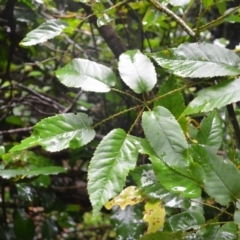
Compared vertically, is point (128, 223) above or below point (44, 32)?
below

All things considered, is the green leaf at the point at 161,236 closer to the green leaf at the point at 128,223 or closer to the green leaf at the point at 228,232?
the green leaf at the point at 228,232

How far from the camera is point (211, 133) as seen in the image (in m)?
0.72

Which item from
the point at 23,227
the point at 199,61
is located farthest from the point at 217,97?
the point at 23,227

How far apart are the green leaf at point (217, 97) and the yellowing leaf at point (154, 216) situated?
225 mm

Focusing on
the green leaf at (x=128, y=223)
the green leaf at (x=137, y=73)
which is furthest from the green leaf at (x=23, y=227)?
the green leaf at (x=137, y=73)

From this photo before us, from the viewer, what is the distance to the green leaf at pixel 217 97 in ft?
1.82

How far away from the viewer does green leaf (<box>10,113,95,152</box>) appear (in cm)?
59

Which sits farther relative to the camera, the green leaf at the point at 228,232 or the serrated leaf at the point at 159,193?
the serrated leaf at the point at 159,193

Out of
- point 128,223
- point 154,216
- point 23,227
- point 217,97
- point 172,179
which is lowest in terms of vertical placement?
point 23,227

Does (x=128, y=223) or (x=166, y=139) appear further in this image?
(x=128, y=223)

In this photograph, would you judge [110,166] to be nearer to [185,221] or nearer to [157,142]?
[157,142]

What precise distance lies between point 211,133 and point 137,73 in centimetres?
20

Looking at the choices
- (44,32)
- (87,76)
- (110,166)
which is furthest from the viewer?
(44,32)

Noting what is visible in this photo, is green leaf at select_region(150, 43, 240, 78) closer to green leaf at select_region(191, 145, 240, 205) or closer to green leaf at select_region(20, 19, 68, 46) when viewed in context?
green leaf at select_region(191, 145, 240, 205)
